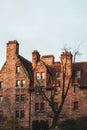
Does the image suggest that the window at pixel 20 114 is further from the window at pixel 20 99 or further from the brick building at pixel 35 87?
the window at pixel 20 99

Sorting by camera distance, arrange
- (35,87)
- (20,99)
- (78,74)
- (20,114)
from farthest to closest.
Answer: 1. (20,99)
2. (20,114)
3. (78,74)
4. (35,87)

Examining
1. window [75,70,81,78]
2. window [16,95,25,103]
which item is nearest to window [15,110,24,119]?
window [16,95,25,103]

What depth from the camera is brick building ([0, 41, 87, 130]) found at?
73.5m

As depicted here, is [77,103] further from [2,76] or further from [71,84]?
[2,76]

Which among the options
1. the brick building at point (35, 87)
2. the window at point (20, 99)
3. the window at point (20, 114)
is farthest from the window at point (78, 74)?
the window at point (20, 114)

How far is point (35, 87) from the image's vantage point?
246 ft

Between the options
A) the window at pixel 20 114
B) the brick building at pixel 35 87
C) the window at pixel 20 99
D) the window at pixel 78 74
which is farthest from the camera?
the window at pixel 20 99

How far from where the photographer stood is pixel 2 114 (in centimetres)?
7731

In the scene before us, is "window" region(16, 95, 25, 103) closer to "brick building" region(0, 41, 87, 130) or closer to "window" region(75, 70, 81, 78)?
"brick building" region(0, 41, 87, 130)

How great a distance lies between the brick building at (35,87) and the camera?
7350 centimetres

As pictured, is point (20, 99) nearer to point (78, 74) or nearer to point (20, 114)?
point (20, 114)

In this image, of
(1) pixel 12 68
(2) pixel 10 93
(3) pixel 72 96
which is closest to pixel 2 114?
(2) pixel 10 93

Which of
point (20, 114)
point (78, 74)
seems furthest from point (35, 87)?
point (78, 74)

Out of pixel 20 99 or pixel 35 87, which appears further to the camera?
pixel 20 99
